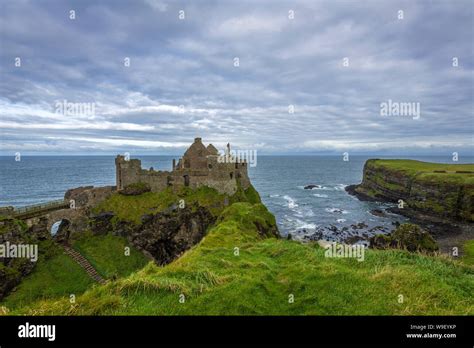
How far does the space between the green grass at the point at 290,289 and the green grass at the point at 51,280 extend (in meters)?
24.7

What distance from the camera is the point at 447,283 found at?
1304 cm

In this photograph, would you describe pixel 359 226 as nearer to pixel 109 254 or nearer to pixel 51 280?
pixel 109 254

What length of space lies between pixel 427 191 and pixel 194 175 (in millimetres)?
79438

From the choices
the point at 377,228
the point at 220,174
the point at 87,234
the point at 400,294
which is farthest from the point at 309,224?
the point at 400,294

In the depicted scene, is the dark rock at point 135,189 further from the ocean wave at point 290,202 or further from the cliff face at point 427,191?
the cliff face at point 427,191

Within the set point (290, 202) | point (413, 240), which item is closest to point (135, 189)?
point (413, 240)

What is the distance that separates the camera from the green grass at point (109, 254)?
38.5 m

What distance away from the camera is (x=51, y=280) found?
1345 inches

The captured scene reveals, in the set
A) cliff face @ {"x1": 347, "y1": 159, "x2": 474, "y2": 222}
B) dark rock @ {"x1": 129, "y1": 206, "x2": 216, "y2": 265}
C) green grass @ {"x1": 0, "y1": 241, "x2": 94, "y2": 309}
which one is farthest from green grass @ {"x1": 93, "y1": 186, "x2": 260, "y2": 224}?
cliff face @ {"x1": 347, "y1": 159, "x2": 474, "y2": 222}

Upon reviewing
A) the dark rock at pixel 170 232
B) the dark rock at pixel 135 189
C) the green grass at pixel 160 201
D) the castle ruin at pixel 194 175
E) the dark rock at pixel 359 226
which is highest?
the castle ruin at pixel 194 175

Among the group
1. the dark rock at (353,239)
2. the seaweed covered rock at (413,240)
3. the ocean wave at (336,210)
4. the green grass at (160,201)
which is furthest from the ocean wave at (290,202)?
the seaweed covered rock at (413,240)

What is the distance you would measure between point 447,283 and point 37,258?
42.7 metres

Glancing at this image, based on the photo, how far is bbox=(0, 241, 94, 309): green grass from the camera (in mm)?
31438

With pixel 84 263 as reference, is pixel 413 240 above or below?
above
